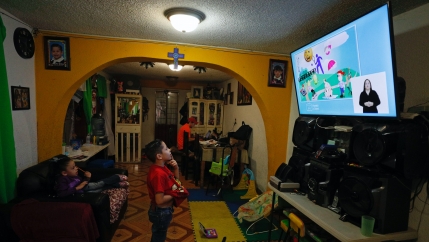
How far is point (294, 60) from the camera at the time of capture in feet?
6.72

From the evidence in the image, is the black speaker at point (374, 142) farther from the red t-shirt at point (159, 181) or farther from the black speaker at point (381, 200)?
the red t-shirt at point (159, 181)

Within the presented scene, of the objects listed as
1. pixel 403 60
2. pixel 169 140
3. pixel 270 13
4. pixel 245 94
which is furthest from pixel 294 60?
pixel 169 140

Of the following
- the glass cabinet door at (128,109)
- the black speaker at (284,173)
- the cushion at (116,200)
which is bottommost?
the cushion at (116,200)

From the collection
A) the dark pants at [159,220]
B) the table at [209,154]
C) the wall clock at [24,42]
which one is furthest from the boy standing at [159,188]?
the table at [209,154]

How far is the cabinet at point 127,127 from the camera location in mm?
5410

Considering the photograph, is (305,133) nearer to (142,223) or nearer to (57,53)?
(142,223)

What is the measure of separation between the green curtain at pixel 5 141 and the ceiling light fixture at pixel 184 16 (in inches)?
52.3

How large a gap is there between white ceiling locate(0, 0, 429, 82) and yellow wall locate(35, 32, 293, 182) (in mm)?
123

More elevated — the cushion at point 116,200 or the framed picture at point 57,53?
the framed picture at point 57,53

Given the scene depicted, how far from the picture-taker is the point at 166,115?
22.4 feet

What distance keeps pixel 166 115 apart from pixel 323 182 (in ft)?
19.0

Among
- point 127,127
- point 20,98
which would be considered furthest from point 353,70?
point 127,127

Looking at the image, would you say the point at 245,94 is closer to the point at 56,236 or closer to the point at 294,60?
the point at 294,60

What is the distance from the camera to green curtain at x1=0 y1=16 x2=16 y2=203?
1673 millimetres
